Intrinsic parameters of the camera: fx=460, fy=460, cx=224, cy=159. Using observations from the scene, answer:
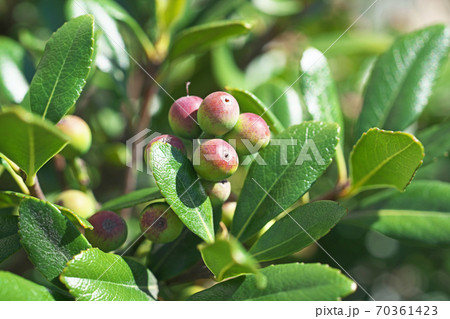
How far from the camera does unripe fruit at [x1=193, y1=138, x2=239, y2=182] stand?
2.90 feet

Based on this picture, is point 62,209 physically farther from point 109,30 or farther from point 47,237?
point 109,30

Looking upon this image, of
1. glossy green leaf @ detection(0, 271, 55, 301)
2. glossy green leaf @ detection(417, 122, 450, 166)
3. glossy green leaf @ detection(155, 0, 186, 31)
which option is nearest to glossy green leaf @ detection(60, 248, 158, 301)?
glossy green leaf @ detection(0, 271, 55, 301)

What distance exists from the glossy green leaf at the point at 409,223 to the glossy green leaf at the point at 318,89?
0.27m

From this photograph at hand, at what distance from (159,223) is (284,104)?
1.99 feet

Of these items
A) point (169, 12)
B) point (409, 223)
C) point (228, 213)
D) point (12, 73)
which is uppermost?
point (169, 12)

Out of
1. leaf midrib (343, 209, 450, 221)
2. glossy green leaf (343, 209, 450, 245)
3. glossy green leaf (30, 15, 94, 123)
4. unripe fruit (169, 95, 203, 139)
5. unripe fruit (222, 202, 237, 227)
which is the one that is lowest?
glossy green leaf (343, 209, 450, 245)

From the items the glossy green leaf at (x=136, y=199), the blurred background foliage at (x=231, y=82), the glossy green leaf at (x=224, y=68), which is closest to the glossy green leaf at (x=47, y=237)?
the glossy green leaf at (x=136, y=199)

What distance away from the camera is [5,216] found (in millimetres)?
902

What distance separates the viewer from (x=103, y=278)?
82cm

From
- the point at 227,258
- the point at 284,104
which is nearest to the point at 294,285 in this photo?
the point at 227,258

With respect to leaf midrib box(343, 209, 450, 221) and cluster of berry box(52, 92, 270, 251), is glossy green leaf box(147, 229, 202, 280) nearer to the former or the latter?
cluster of berry box(52, 92, 270, 251)

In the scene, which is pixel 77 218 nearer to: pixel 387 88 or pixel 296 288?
→ pixel 296 288

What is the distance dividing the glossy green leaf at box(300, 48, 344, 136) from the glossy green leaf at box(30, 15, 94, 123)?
555 mm
